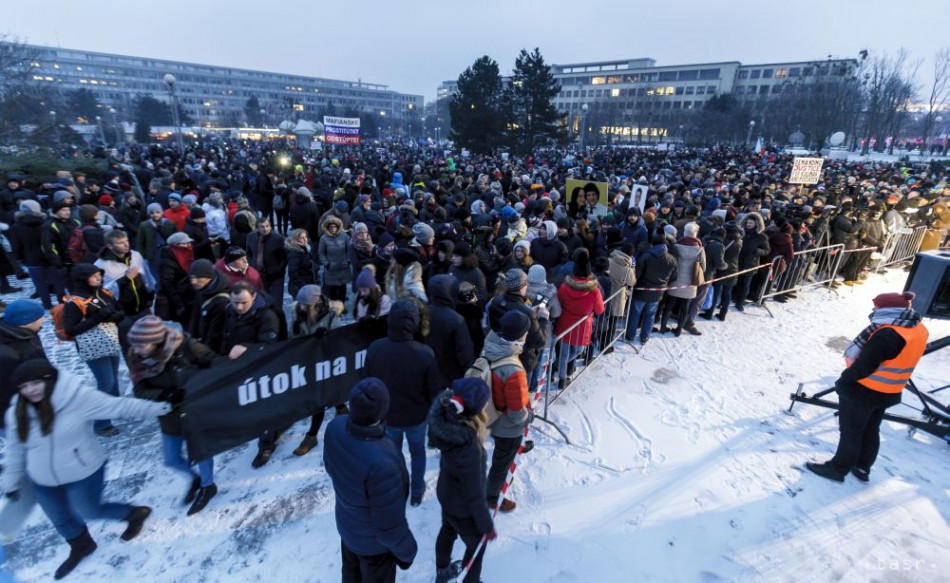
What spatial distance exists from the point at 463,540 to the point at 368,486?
1058 millimetres

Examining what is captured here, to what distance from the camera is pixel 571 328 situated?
5.36 meters

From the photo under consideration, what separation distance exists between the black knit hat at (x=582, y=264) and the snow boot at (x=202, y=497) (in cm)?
446

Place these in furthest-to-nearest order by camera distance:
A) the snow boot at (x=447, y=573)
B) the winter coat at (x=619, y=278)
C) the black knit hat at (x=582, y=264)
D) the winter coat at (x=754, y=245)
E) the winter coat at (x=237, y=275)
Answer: the winter coat at (x=754, y=245) → the winter coat at (x=619, y=278) → the black knit hat at (x=582, y=264) → the winter coat at (x=237, y=275) → the snow boot at (x=447, y=573)

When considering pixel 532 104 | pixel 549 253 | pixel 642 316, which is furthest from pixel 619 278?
pixel 532 104

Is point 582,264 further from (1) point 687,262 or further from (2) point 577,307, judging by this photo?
(1) point 687,262

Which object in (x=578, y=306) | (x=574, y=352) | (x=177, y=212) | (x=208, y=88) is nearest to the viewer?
(x=578, y=306)

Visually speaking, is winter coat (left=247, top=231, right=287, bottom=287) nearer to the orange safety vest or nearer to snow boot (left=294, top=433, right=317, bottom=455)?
snow boot (left=294, top=433, right=317, bottom=455)

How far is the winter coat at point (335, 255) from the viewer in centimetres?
690

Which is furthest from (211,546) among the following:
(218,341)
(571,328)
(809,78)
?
(809,78)

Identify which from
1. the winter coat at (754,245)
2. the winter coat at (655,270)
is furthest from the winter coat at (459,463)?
the winter coat at (754,245)

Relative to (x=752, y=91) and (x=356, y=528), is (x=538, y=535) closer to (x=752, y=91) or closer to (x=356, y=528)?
(x=356, y=528)

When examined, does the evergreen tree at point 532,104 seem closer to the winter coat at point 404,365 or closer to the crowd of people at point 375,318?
the crowd of people at point 375,318

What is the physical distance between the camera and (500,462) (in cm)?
370

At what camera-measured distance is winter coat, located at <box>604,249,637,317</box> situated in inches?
251
